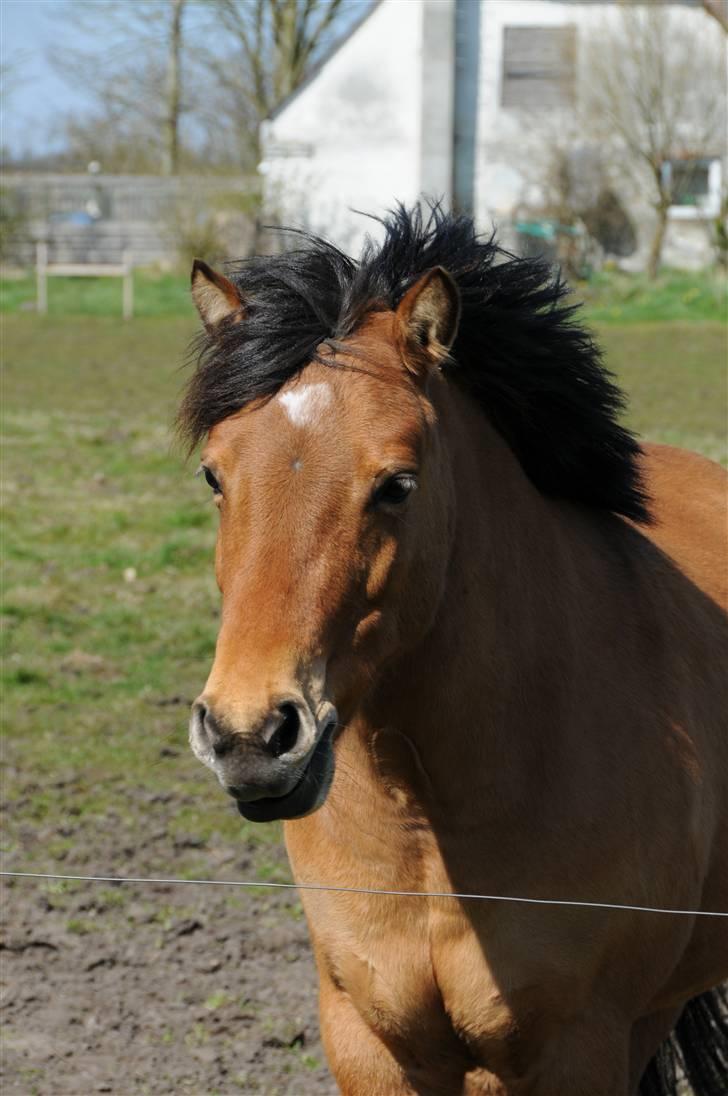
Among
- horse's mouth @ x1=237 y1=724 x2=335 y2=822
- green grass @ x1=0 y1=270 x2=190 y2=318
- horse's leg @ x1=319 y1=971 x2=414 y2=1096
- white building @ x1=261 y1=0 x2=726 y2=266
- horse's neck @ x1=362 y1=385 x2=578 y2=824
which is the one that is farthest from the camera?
green grass @ x1=0 y1=270 x2=190 y2=318

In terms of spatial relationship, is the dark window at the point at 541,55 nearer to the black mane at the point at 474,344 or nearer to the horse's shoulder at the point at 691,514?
the horse's shoulder at the point at 691,514

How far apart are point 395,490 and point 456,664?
459 millimetres

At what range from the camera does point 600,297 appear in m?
22.8

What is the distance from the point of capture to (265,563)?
7.13 feet

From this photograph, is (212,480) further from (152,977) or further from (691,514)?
(152,977)

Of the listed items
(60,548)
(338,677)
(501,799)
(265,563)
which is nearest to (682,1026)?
(501,799)

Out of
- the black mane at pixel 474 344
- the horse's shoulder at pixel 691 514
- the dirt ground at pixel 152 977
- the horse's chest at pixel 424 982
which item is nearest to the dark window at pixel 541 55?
the horse's shoulder at pixel 691 514

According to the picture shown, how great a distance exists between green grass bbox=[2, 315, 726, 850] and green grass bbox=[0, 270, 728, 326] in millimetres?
5169

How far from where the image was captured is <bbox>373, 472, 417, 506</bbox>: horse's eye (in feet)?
7.42

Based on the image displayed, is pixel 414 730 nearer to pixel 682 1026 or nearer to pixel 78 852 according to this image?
pixel 682 1026

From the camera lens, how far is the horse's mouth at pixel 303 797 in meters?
2.10

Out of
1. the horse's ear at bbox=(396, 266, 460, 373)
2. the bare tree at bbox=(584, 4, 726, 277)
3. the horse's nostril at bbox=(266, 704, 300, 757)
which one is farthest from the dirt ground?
the bare tree at bbox=(584, 4, 726, 277)

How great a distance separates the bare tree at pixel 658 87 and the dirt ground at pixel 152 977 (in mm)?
4675

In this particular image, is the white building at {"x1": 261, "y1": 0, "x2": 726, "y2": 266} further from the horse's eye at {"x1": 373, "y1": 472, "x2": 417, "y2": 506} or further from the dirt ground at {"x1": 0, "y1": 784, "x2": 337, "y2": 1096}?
the dirt ground at {"x1": 0, "y1": 784, "x2": 337, "y2": 1096}
